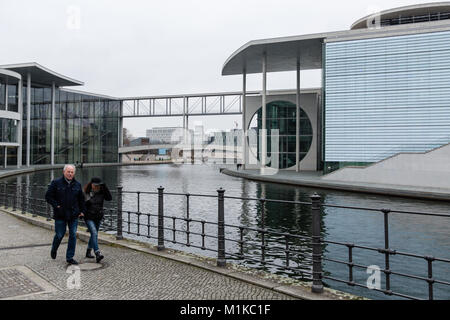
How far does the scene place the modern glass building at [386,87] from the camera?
3081 centimetres

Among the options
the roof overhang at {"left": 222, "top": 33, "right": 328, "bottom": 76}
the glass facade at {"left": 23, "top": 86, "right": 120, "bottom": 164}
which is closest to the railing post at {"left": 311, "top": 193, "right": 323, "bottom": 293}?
the roof overhang at {"left": 222, "top": 33, "right": 328, "bottom": 76}

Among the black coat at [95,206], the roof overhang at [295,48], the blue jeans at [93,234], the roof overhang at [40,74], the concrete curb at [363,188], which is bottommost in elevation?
the concrete curb at [363,188]

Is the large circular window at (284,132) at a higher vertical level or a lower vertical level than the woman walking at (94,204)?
higher

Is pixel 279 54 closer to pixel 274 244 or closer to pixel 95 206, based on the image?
pixel 274 244

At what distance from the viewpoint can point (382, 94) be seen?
3316 cm

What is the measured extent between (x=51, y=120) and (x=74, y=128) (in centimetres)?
746

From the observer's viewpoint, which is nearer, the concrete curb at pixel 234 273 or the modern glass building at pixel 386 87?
the concrete curb at pixel 234 273

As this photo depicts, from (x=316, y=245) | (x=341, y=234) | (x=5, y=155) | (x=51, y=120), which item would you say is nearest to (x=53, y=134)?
(x=51, y=120)

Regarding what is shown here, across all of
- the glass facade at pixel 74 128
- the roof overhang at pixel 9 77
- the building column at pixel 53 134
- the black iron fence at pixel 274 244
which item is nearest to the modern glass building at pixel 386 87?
the black iron fence at pixel 274 244

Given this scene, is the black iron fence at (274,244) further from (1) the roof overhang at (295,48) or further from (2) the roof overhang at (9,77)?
(2) the roof overhang at (9,77)

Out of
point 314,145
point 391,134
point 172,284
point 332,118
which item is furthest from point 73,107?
point 172,284
